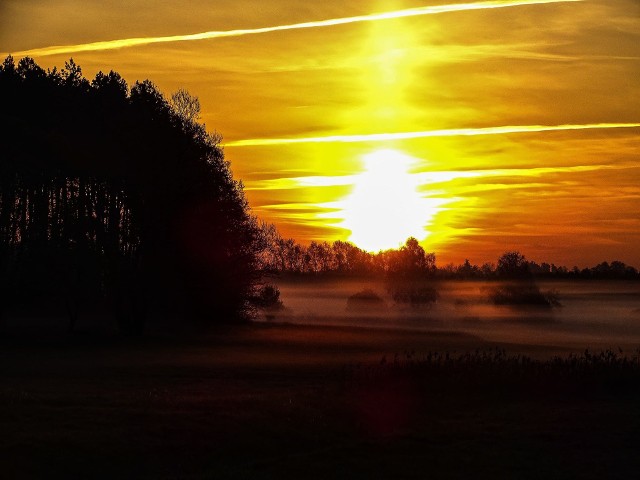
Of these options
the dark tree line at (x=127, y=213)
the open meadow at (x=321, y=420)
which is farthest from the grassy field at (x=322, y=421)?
the dark tree line at (x=127, y=213)

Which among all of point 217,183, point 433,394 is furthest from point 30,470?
point 217,183

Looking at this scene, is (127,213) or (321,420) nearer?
(321,420)

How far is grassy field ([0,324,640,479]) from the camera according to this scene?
19469mm

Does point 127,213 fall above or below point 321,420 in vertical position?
above

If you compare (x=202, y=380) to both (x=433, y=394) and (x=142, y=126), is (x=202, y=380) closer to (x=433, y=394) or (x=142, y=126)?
(x=433, y=394)

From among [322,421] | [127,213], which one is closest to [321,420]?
[322,421]

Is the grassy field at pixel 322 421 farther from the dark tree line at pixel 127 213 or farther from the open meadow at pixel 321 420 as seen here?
the dark tree line at pixel 127 213

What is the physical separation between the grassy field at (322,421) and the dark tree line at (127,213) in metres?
24.7

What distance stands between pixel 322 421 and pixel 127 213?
44.5m

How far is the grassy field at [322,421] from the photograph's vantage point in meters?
19.5

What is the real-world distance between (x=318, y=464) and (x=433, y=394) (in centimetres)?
963

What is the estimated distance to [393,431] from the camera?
22922 millimetres

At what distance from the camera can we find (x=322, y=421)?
23.7 metres

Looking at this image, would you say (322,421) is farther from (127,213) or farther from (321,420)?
(127,213)
